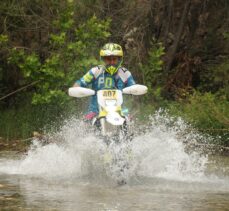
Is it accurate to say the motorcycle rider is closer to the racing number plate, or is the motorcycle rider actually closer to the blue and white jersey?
the blue and white jersey

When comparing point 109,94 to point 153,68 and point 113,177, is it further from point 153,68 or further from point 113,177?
point 153,68

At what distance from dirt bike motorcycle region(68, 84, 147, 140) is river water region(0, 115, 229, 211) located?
0.21 meters

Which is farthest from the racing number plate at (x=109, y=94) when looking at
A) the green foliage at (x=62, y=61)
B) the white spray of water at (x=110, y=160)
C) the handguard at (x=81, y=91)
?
the green foliage at (x=62, y=61)

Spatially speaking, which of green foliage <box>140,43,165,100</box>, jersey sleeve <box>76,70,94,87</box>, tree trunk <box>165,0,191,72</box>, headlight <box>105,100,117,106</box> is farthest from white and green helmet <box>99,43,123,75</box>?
tree trunk <box>165,0,191,72</box>

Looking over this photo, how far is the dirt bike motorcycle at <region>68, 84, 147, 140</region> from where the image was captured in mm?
10397

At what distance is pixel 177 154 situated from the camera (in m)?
11.7

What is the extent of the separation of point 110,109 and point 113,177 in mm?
1032

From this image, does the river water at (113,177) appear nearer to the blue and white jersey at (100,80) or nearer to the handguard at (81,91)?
the blue and white jersey at (100,80)

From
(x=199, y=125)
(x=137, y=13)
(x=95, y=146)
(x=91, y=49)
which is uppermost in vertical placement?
(x=137, y=13)

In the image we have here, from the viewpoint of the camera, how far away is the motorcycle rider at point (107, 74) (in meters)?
11.0

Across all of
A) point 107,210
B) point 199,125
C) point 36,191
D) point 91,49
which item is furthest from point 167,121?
point 107,210

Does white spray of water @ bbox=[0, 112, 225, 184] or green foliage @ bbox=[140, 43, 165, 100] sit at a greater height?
green foliage @ bbox=[140, 43, 165, 100]

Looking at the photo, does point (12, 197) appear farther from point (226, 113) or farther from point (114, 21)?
point (114, 21)

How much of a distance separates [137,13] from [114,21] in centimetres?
65
